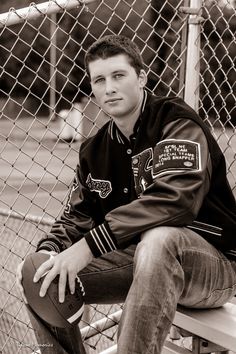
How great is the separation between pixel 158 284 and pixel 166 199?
0.34 m

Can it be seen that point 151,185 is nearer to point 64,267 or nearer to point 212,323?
point 64,267

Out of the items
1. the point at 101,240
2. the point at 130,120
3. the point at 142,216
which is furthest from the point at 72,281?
the point at 130,120

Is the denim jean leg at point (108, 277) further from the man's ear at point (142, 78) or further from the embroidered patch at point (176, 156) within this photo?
the man's ear at point (142, 78)

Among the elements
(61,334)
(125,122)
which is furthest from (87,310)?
(125,122)

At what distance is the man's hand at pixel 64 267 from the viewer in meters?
2.34

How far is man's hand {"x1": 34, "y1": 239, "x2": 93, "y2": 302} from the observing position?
2336 mm

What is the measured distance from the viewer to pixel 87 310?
3783 mm

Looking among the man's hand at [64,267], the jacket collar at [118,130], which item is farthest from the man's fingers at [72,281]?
the jacket collar at [118,130]

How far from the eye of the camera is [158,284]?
7.01ft

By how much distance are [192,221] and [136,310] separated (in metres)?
0.46

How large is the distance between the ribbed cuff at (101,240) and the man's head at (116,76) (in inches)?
23.7

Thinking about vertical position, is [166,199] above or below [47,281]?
above

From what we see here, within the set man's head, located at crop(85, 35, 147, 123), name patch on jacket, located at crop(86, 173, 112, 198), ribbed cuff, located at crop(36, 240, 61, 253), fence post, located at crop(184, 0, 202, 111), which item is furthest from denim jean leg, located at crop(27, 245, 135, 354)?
fence post, located at crop(184, 0, 202, 111)

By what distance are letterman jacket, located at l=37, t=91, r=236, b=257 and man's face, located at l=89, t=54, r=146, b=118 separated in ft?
0.27
